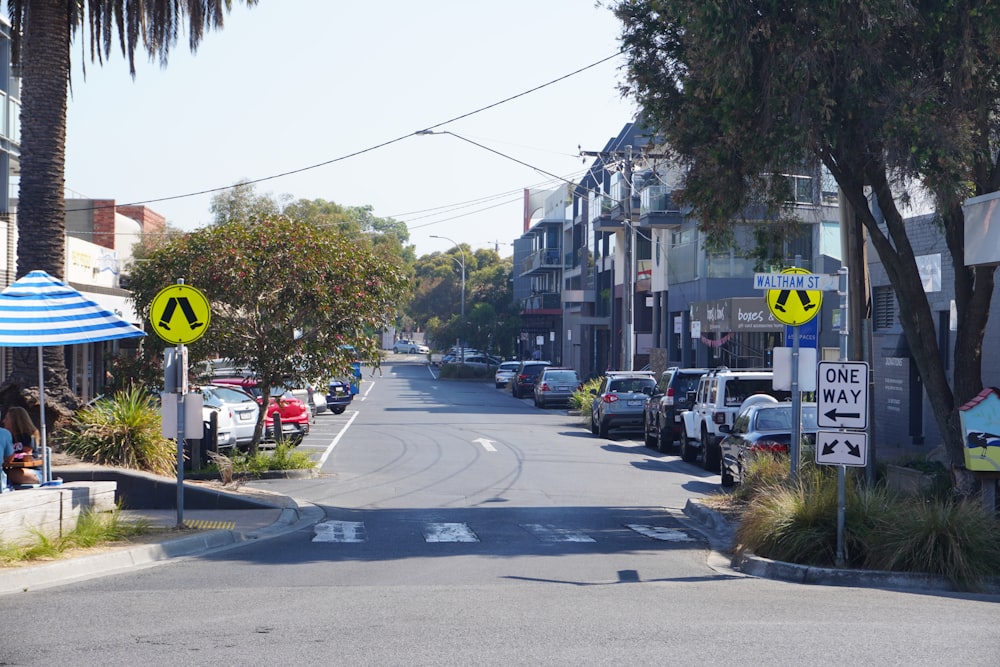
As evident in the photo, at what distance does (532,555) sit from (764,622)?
4.30 metres

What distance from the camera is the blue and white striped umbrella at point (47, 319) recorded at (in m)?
12.6

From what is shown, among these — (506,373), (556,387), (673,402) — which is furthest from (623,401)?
(506,373)

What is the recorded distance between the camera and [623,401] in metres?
31.6

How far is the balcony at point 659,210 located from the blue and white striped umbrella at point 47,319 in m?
31.6

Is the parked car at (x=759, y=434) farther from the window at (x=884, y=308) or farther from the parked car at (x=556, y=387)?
the parked car at (x=556, y=387)

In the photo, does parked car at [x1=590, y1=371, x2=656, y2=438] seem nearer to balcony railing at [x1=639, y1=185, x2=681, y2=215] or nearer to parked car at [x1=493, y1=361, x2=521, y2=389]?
balcony railing at [x1=639, y1=185, x2=681, y2=215]

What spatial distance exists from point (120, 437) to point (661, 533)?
7.70 m

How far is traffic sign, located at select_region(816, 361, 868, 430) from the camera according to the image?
11.3m

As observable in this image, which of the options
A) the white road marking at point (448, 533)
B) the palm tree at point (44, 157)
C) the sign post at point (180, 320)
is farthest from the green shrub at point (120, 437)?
the white road marking at point (448, 533)

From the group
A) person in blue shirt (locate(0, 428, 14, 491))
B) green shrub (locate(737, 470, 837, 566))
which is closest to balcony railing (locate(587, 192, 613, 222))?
green shrub (locate(737, 470, 837, 566))

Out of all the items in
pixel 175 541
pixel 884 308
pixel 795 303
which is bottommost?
pixel 175 541

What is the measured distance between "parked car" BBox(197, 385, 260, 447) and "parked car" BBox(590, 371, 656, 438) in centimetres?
1122

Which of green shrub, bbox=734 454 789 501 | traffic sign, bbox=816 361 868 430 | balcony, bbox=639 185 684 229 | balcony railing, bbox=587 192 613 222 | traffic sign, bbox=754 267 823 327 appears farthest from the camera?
balcony railing, bbox=587 192 613 222

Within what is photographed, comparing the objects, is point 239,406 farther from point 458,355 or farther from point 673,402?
point 458,355
